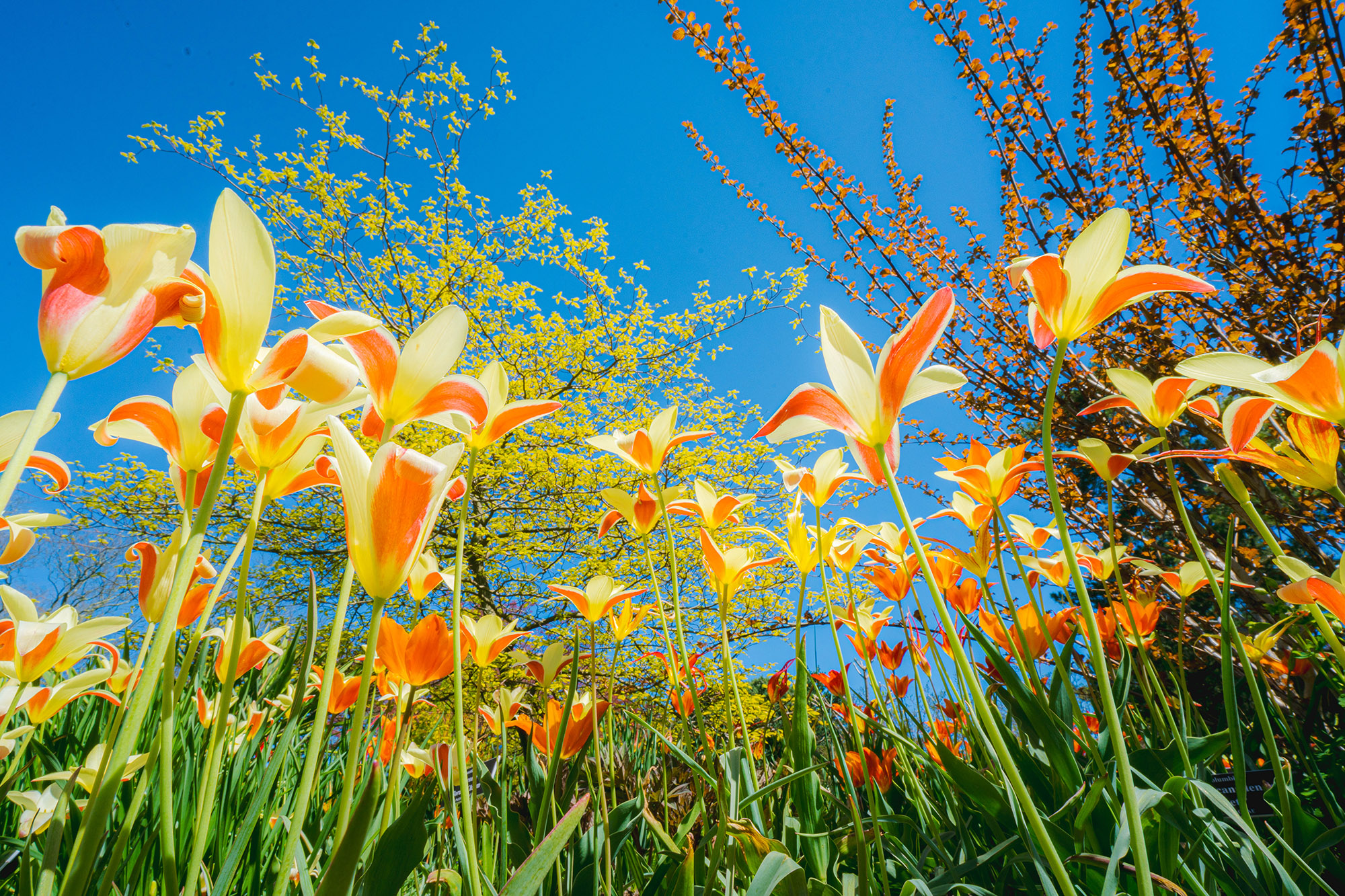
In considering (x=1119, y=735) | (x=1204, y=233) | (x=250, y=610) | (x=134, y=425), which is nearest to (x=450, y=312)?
(x=134, y=425)

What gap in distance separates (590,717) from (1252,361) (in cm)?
121

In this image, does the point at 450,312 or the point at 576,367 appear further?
the point at 576,367

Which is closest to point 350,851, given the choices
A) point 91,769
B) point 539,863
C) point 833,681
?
point 539,863

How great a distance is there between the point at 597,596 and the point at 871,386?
85 centimetres

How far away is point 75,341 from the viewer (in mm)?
433

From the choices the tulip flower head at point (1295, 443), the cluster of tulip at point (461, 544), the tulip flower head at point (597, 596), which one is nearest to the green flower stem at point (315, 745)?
the cluster of tulip at point (461, 544)

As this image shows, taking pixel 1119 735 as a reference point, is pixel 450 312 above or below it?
above

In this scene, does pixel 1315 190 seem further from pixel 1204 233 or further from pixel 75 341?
pixel 75 341

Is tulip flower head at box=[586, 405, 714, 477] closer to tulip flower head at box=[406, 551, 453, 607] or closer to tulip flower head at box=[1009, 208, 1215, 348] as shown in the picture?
tulip flower head at box=[406, 551, 453, 607]

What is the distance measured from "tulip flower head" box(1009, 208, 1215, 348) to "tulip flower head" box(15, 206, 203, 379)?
0.77m

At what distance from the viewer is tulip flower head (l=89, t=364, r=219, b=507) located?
0.67 metres

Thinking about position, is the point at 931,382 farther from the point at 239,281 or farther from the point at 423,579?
the point at 423,579

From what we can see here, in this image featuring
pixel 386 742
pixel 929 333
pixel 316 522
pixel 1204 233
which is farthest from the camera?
pixel 316 522

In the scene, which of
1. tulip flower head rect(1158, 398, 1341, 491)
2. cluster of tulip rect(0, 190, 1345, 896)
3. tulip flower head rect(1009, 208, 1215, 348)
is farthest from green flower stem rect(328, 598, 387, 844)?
tulip flower head rect(1158, 398, 1341, 491)
